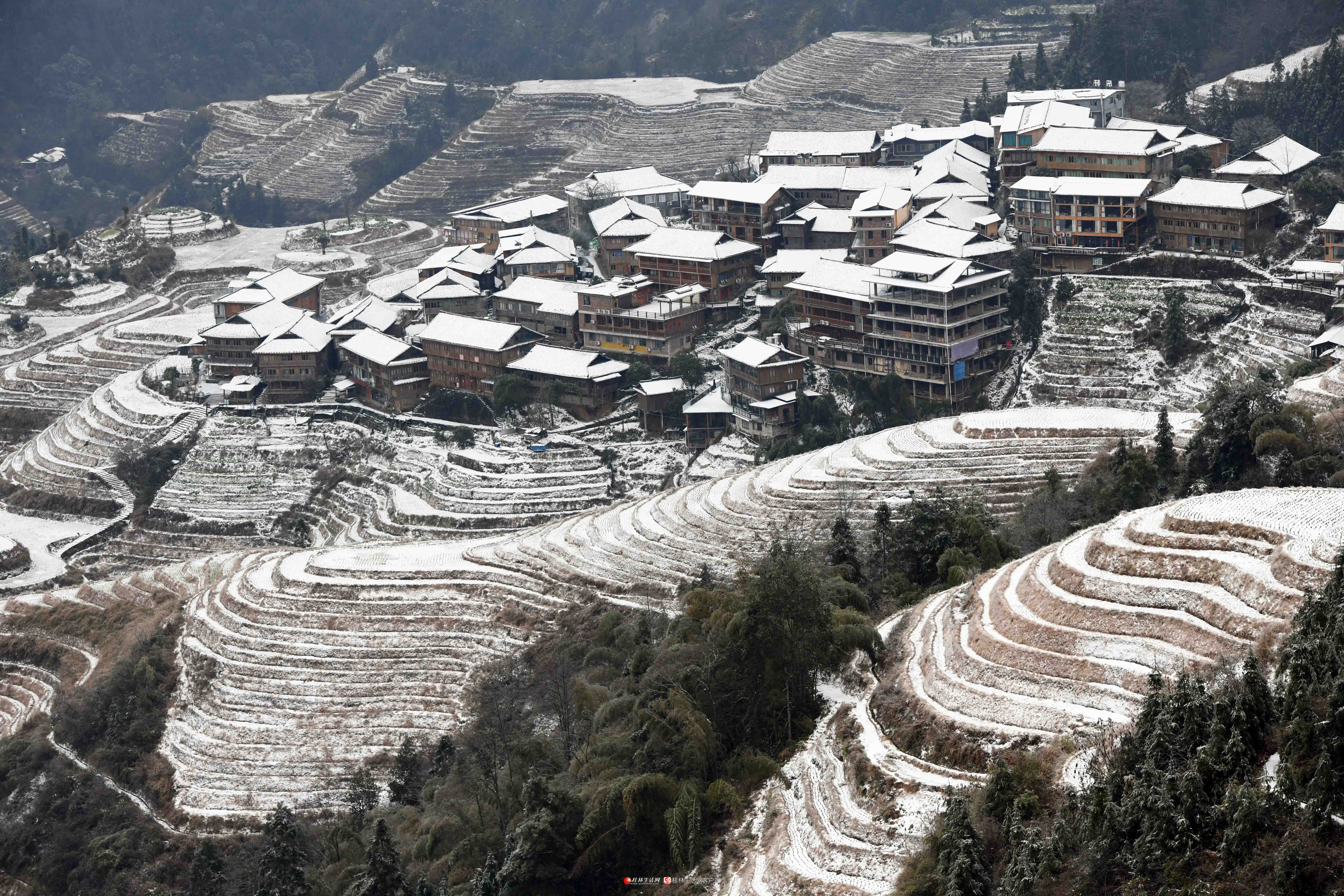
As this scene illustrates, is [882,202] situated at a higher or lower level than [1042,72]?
lower

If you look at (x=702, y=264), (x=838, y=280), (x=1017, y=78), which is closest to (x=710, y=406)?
(x=838, y=280)

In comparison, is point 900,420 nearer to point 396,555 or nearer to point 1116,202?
point 1116,202

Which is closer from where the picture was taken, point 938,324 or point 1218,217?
point 938,324

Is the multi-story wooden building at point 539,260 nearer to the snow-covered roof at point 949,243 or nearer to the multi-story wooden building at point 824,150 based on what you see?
the multi-story wooden building at point 824,150

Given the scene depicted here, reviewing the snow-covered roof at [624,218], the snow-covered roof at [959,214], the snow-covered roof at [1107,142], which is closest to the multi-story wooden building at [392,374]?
the snow-covered roof at [624,218]

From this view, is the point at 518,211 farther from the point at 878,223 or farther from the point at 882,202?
→ the point at 878,223

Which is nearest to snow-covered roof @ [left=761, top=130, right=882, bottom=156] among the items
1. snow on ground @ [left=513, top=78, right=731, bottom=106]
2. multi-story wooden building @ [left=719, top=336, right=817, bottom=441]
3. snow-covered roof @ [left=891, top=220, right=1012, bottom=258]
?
snow-covered roof @ [left=891, top=220, right=1012, bottom=258]
